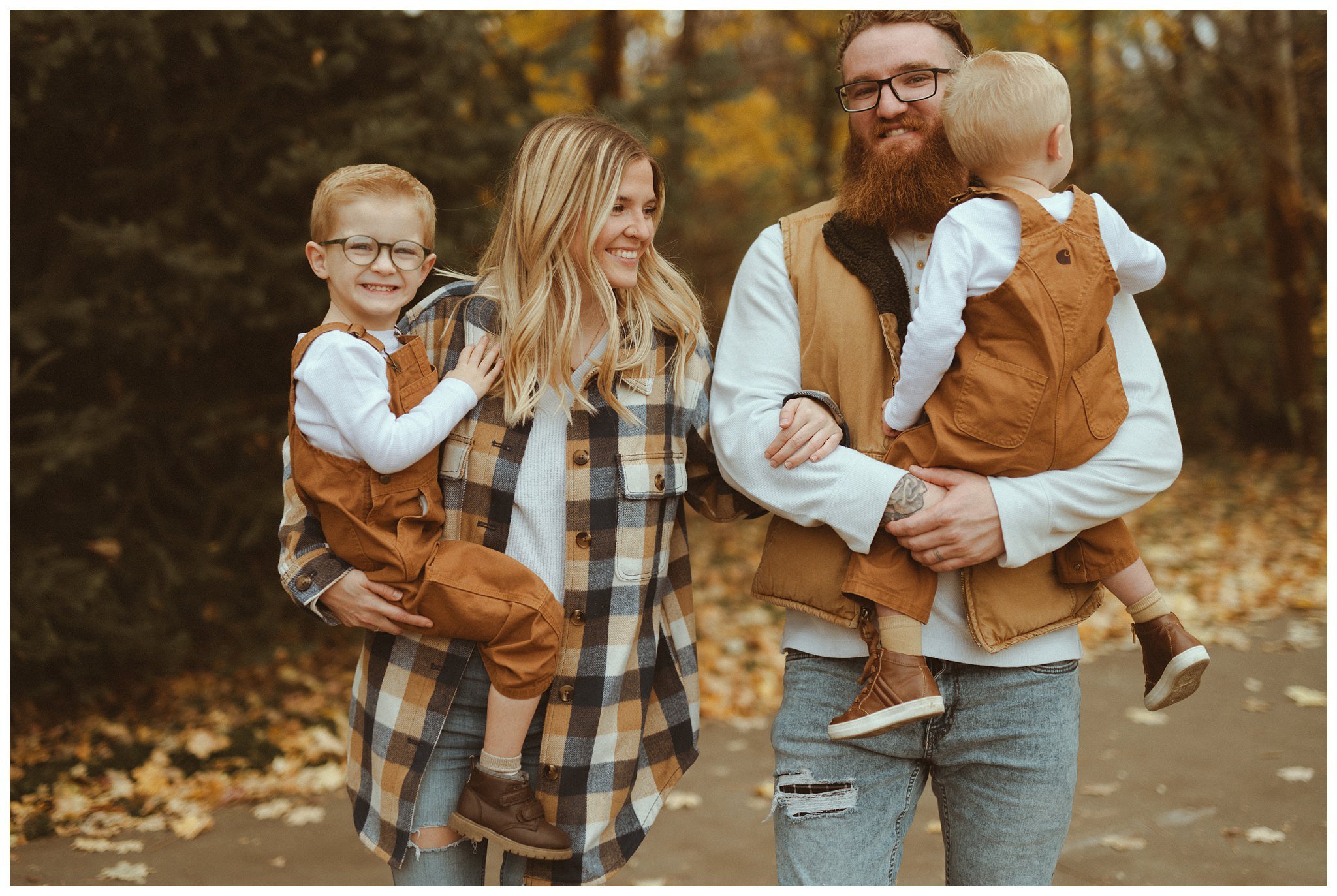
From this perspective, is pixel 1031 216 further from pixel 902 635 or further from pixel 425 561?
pixel 425 561

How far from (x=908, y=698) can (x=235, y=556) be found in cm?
446

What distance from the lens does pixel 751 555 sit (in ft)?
29.7

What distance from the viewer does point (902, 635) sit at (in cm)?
220

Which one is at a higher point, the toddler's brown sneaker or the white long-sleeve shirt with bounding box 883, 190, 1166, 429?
the white long-sleeve shirt with bounding box 883, 190, 1166, 429

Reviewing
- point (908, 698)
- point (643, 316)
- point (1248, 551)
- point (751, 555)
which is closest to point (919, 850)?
point (908, 698)

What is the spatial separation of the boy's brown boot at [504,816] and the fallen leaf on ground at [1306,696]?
500 centimetres

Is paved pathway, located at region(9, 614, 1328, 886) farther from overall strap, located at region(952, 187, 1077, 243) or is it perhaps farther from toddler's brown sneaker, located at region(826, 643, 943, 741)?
overall strap, located at region(952, 187, 1077, 243)

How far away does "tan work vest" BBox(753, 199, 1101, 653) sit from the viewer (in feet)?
7.43

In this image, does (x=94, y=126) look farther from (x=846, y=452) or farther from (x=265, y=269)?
(x=846, y=452)

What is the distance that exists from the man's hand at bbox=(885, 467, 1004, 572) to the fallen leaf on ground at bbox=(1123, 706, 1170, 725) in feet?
13.4

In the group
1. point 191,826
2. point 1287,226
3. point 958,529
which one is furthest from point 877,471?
point 1287,226

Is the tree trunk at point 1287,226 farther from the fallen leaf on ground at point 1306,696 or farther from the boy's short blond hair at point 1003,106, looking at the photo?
the boy's short blond hair at point 1003,106

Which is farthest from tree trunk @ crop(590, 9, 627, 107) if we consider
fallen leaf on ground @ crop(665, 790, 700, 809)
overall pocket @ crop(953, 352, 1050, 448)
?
overall pocket @ crop(953, 352, 1050, 448)

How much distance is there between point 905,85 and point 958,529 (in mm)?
1005
